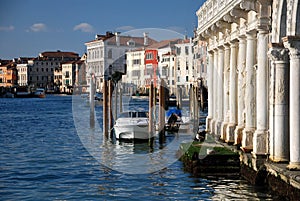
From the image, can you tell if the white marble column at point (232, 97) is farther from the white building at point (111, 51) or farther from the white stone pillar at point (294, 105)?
the white building at point (111, 51)

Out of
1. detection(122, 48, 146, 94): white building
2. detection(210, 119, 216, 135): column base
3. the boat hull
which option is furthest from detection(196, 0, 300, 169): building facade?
detection(122, 48, 146, 94): white building

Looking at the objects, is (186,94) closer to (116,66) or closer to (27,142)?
(116,66)

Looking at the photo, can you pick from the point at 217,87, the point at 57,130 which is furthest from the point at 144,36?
the point at 217,87

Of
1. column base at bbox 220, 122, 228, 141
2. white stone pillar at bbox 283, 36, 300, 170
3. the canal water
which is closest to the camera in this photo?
white stone pillar at bbox 283, 36, 300, 170

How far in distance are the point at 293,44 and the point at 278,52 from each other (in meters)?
0.61

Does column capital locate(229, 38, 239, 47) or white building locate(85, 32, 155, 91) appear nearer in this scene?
column capital locate(229, 38, 239, 47)

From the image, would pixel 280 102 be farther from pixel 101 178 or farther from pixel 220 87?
pixel 220 87

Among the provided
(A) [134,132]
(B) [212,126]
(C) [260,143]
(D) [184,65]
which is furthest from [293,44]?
(D) [184,65]

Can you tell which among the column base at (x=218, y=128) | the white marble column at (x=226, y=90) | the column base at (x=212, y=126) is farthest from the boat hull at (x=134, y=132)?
the white marble column at (x=226, y=90)

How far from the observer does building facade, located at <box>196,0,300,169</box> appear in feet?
34.1

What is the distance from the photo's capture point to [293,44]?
33.5 feet

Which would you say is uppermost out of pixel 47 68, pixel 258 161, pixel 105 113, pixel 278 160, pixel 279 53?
pixel 47 68

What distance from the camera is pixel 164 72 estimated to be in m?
85.9

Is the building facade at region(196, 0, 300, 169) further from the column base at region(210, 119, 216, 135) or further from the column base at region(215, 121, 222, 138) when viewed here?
the column base at region(210, 119, 216, 135)
